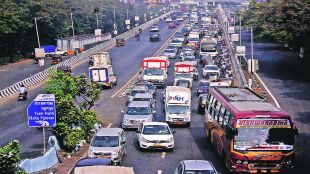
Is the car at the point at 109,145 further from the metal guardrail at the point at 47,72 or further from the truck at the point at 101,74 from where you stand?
the truck at the point at 101,74

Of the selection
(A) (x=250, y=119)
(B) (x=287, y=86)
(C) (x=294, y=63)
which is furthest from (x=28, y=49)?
(A) (x=250, y=119)

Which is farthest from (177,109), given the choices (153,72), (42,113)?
(153,72)

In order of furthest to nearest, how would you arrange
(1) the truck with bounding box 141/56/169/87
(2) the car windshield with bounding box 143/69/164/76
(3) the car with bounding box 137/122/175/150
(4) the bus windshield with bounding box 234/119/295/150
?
(2) the car windshield with bounding box 143/69/164/76 < (1) the truck with bounding box 141/56/169/87 < (3) the car with bounding box 137/122/175/150 < (4) the bus windshield with bounding box 234/119/295/150

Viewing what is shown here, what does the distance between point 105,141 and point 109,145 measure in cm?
43

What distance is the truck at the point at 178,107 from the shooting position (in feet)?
118

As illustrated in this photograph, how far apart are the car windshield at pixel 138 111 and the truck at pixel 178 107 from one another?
149 cm

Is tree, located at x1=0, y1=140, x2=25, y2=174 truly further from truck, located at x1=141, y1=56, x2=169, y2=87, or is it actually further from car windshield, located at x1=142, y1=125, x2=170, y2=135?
truck, located at x1=141, y1=56, x2=169, y2=87

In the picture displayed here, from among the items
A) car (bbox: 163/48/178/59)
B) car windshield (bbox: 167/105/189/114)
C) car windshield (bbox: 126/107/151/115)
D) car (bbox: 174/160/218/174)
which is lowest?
car (bbox: 163/48/178/59)

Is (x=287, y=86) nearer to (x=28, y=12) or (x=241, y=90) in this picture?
(x=241, y=90)

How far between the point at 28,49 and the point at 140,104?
65.4 metres

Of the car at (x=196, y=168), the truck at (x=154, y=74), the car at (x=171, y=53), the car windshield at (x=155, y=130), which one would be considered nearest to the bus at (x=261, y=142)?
the car at (x=196, y=168)

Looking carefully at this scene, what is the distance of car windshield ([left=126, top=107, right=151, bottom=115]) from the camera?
116ft

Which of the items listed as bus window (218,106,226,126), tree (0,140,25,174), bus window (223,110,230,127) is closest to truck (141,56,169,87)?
bus window (218,106,226,126)

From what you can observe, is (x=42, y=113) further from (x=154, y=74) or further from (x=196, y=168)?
(x=154, y=74)
